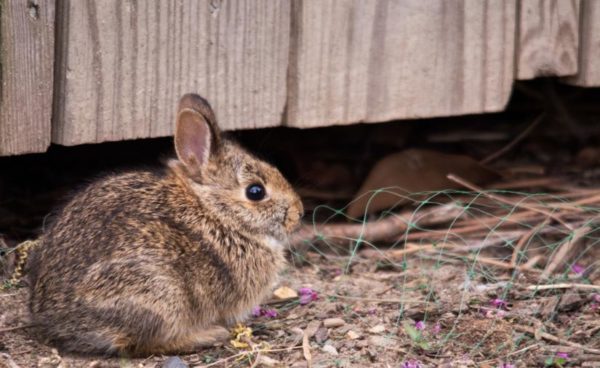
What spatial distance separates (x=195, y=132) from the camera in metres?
4.71

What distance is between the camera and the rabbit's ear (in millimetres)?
4574

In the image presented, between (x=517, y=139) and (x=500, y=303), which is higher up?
(x=517, y=139)

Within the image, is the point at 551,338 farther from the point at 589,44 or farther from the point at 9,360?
the point at 9,360

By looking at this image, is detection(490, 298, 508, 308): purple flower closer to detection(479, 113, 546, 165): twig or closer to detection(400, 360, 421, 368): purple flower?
detection(400, 360, 421, 368): purple flower

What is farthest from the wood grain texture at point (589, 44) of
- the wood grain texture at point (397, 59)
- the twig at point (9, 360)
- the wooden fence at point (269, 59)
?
the twig at point (9, 360)

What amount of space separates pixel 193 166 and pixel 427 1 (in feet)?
5.23

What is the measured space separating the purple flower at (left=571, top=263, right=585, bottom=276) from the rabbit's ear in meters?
1.94

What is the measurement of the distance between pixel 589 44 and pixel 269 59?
187 cm

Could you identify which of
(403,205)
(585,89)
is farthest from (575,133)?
(403,205)

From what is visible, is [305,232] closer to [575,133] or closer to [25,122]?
[25,122]

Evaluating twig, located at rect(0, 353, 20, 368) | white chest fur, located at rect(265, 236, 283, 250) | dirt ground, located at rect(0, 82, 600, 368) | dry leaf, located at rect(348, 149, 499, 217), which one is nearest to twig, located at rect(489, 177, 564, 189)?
dirt ground, located at rect(0, 82, 600, 368)

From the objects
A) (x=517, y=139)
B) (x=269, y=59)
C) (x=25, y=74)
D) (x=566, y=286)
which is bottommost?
(x=566, y=286)

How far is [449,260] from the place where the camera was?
206 inches

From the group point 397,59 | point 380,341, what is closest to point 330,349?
point 380,341
